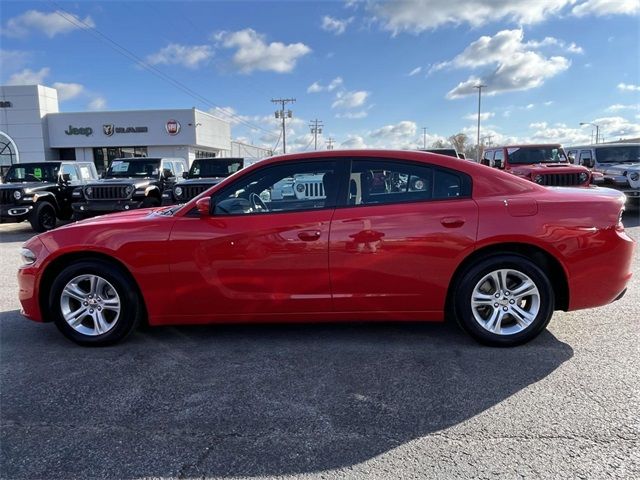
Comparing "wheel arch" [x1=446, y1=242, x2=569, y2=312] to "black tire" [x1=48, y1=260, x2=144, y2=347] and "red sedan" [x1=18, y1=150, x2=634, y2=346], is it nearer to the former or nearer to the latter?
"red sedan" [x1=18, y1=150, x2=634, y2=346]

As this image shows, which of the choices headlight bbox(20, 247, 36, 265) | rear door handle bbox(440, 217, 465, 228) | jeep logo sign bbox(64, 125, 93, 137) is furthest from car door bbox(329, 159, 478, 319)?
jeep logo sign bbox(64, 125, 93, 137)

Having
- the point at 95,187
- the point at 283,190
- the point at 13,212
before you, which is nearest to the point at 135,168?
the point at 95,187

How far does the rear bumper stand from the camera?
380 centimetres

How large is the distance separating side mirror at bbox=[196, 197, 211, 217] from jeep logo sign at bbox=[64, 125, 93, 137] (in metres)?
42.6

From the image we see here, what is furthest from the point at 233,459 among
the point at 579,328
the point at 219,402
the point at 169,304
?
the point at 579,328

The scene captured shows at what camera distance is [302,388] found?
3.32 meters

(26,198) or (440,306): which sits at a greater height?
(26,198)

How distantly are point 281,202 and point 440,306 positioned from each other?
1.58 m

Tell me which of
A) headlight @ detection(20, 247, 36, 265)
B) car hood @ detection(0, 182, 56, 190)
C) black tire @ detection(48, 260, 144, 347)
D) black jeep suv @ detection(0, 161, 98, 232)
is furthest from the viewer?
car hood @ detection(0, 182, 56, 190)

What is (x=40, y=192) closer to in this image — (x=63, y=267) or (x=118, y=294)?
(x=63, y=267)

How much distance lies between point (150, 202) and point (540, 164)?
10520mm

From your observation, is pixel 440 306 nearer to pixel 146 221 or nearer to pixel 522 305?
pixel 522 305

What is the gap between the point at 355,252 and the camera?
12.5ft

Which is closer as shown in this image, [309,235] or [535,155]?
[309,235]
